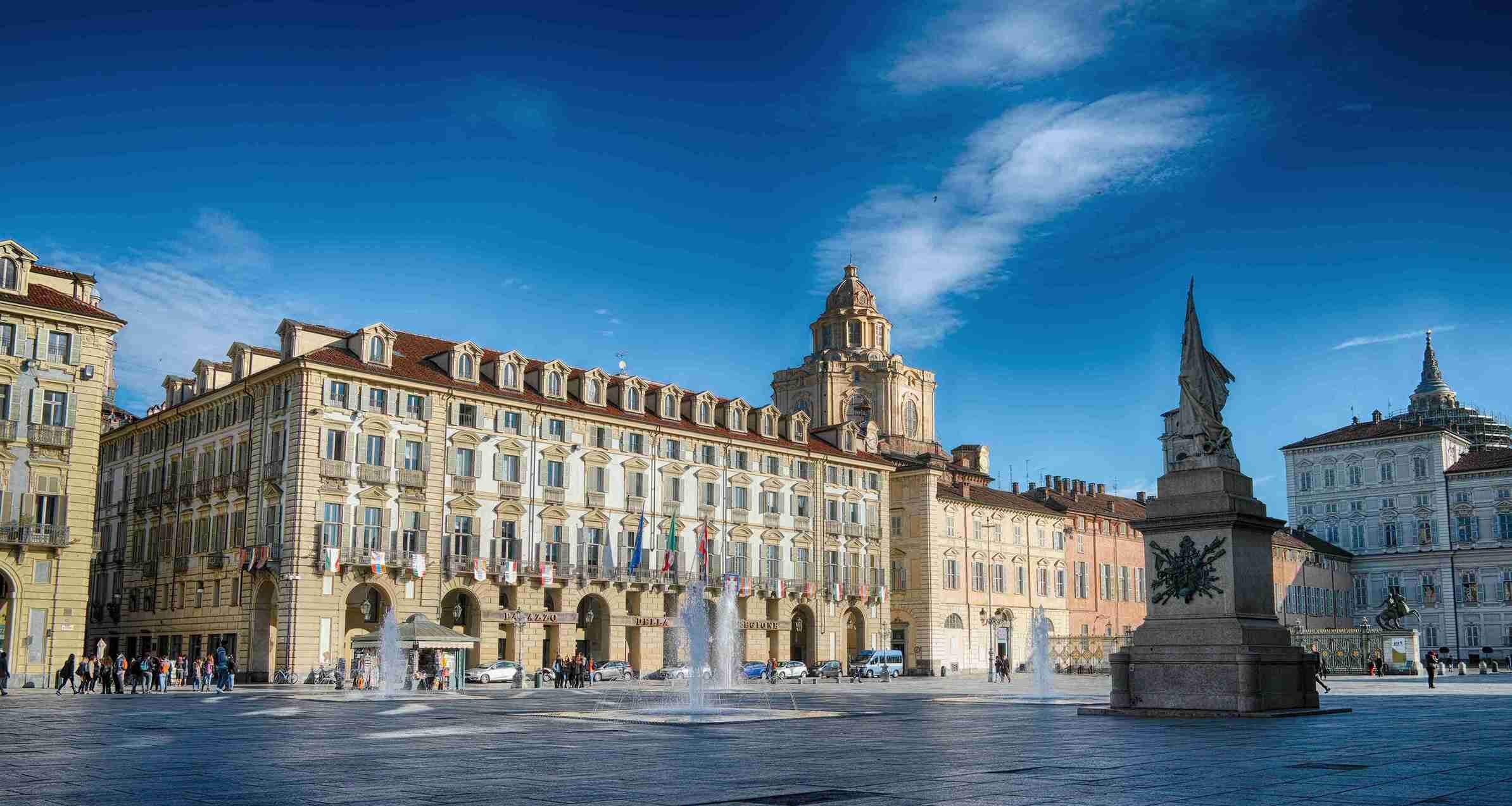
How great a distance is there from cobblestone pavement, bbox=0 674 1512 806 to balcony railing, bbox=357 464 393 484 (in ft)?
99.2

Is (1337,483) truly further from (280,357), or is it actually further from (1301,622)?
(280,357)

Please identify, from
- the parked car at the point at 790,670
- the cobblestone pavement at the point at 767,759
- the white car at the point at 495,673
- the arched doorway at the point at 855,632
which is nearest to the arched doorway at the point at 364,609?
the white car at the point at 495,673

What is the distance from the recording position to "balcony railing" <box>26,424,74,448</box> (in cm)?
5009

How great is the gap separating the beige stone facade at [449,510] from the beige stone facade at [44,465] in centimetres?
866

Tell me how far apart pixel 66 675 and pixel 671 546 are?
30.6 m

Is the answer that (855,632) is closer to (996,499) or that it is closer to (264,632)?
(996,499)

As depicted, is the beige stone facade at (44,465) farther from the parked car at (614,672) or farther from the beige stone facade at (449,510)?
the parked car at (614,672)

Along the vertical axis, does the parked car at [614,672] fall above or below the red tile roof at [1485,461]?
below

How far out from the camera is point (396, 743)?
19469mm

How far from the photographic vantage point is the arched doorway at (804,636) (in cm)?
8006

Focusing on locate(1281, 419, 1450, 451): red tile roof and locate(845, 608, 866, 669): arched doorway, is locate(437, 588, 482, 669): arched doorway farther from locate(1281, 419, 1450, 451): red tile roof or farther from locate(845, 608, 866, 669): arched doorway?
locate(1281, 419, 1450, 451): red tile roof

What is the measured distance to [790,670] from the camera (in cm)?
7056

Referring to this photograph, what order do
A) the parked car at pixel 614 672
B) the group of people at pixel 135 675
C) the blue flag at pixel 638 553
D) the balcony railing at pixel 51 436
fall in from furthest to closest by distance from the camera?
1. the blue flag at pixel 638 553
2. the parked car at pixel 614 672
3. the balcony railing at pixel 51 436
4. the group of people at pixel 135 675

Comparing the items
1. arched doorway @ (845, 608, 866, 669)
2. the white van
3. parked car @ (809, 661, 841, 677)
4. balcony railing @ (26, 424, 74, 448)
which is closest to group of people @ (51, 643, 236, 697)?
balcony railing @ (26, 424, 74, 448)
